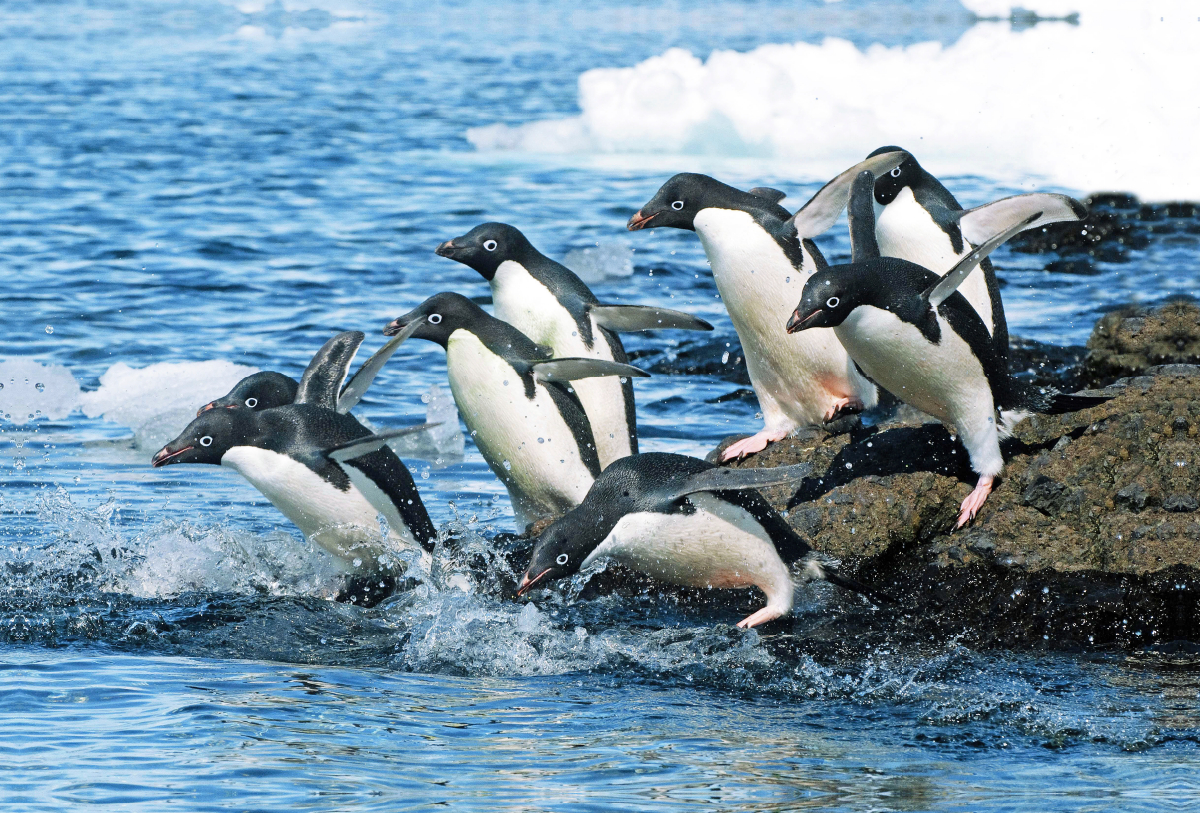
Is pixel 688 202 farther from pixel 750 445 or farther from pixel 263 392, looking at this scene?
pixel 263 392

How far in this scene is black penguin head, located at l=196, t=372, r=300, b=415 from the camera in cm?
576

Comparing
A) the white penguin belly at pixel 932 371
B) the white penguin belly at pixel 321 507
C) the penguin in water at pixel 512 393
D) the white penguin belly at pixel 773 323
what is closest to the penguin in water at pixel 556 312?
the penguin in water at pixel 512 393

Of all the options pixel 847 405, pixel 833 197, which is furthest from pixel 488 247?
pixel 847 405

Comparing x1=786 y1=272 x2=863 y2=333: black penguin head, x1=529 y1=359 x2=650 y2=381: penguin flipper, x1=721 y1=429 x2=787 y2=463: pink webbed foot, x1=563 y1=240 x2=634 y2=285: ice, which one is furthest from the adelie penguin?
x1=563 y1=240 x2=634 y2=285: ice

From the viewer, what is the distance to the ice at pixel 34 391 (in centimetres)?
832

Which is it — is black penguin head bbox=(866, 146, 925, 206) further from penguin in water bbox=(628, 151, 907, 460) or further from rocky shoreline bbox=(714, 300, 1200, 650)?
rocky shoreline bbox=(714, 300, 1200, 650)

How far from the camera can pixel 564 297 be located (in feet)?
20.5

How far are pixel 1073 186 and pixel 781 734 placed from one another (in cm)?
1627

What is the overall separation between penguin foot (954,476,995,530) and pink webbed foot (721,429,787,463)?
98 cm

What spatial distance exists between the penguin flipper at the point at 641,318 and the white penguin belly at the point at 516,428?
1.72 ft

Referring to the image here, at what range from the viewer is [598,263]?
486 inches

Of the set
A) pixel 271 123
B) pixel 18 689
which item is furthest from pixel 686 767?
pixel 271 123

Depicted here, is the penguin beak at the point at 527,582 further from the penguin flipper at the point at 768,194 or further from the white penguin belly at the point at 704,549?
the penguin flipper at the point at 768,194

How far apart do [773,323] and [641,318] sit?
55 cm
